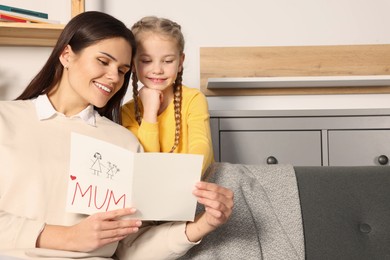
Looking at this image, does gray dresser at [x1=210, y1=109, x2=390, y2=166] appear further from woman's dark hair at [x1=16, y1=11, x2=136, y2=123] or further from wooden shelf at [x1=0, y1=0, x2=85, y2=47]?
woman's dark hair at [x1=16, y1=11, x2=136, y2=123]

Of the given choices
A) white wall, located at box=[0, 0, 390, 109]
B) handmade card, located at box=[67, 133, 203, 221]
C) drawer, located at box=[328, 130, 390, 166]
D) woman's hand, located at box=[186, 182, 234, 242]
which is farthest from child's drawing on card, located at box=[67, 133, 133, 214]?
white wall, located at box=[0, 0, 390, 109]

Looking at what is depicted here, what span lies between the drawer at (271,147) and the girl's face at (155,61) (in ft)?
2.27

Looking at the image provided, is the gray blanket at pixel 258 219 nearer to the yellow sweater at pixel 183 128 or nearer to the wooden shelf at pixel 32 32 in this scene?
the yellow sweater at pixel 183 128

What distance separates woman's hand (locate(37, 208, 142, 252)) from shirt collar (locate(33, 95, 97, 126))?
295 millimetres

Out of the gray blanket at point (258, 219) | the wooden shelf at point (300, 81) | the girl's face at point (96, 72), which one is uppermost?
the wooden shelf at point (300, 81)

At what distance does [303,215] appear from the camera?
139 cm

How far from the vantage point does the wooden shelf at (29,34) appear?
246 cm

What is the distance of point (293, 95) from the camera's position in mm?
2928

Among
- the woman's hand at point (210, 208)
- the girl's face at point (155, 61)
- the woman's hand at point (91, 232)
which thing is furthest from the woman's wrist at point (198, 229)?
the girl's face at point (155, 61)

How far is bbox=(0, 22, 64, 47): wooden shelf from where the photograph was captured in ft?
8.08

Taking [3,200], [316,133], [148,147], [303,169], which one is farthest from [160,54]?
[316,133]

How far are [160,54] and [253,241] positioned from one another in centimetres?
63

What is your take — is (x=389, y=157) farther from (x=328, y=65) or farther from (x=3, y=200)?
(x=3, y=200)

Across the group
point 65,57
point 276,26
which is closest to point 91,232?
point 65,57
